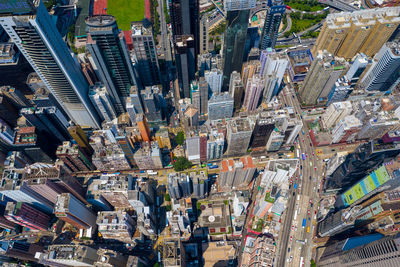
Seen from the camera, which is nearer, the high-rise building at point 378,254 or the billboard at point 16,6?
the high-rise building at point 378,254

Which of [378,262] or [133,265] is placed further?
[133,265]

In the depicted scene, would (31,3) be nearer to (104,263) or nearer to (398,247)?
(104,263)

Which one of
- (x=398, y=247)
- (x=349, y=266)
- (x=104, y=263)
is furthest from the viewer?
(x=104, y=263)

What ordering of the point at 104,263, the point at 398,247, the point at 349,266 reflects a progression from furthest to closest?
the point at 104,263 → the point at 349,266 → the point at 398,247

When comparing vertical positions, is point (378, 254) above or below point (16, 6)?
below

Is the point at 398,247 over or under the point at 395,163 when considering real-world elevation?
under

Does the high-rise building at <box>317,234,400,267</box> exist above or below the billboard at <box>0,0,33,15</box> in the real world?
below

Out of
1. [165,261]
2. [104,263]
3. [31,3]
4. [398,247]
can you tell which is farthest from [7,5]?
[398,247]

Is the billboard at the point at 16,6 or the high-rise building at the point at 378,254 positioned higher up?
the billboard at the point at 16,6

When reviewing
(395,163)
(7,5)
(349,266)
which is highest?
(7,5)

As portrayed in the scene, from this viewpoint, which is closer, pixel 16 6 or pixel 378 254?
pixel 378 254

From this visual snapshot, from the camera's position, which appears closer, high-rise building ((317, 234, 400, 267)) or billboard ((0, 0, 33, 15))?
high-rise building ((317, 234, 400, 267))
